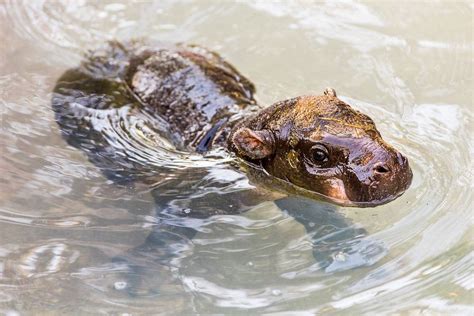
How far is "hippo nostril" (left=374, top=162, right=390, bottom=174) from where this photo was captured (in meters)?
4.87

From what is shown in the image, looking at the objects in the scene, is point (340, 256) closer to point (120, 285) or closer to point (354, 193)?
point (354, 193)

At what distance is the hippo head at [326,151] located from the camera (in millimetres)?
4953

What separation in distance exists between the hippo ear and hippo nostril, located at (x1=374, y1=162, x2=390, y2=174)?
1088mm

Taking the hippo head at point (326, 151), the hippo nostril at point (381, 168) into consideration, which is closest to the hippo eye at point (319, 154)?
the hippo head at point (326, 151)

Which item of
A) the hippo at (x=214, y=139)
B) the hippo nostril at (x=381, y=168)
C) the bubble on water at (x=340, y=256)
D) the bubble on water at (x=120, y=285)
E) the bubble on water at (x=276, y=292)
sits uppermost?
the hippo nostril at (x=381, y=168)

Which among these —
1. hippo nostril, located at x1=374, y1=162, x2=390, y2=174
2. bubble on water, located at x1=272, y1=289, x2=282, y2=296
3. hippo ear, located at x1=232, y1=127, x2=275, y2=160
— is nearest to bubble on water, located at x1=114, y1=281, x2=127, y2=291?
bubble on water, located at x1=272, y1=289, x2=282, y2=296

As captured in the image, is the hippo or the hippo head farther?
the hippo

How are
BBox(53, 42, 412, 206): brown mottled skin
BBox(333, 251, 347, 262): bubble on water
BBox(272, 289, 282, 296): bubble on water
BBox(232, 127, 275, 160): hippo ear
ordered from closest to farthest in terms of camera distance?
BBox(53, 42, 412, 206): brown mottled skin
BBox(272, 289, 282, 296): bubble on water
BBox(333, 251, 347, 262): bubble on water
BBox(232, 127, 275, 160): hippo ear

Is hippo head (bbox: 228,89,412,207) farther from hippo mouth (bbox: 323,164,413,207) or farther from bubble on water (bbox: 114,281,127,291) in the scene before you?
bubble on water (bbox: 114,281,127,291)

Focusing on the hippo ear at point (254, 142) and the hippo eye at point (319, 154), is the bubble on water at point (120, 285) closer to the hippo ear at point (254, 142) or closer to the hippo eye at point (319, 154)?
the hippo ear at point (254, 142)

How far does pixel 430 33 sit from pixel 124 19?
380cm

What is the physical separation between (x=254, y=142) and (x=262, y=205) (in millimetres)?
634

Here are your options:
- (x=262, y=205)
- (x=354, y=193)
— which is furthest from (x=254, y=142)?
(x=354, y=193)

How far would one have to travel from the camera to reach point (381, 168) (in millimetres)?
4879
